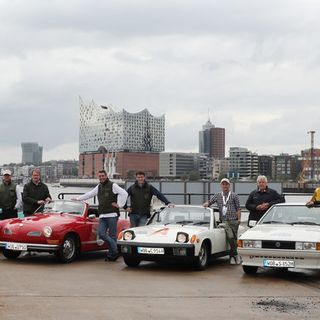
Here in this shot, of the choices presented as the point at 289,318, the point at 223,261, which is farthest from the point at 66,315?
the point at 223,261

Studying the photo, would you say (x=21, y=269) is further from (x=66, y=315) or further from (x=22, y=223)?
(x=66, y=315)

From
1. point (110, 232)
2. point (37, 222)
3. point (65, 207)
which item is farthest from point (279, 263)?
point (65, 207)

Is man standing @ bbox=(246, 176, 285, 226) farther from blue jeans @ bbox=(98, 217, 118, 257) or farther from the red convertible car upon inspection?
the red convertible car

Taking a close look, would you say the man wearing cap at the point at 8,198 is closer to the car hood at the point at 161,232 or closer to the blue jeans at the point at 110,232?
the blue jeans at the point at 110,232

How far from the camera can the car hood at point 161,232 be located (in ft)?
35.6

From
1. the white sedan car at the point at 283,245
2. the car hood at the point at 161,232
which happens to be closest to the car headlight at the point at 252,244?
the white sedan car at the point at 283,245

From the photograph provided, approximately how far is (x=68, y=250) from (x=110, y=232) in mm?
1021

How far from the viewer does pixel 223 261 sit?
12.5 meters

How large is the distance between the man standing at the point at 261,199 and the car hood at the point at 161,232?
4.56 ft

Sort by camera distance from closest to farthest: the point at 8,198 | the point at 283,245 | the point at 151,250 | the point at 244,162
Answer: the point at 283,245 → the point at 151,250 → the point at 8,198 → the point at 244,162

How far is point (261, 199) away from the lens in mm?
12328

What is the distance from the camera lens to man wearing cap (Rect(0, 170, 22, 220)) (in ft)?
44.4

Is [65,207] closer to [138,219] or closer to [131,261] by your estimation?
[138,219]

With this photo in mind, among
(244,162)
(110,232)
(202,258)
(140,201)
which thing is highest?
(244,162)
